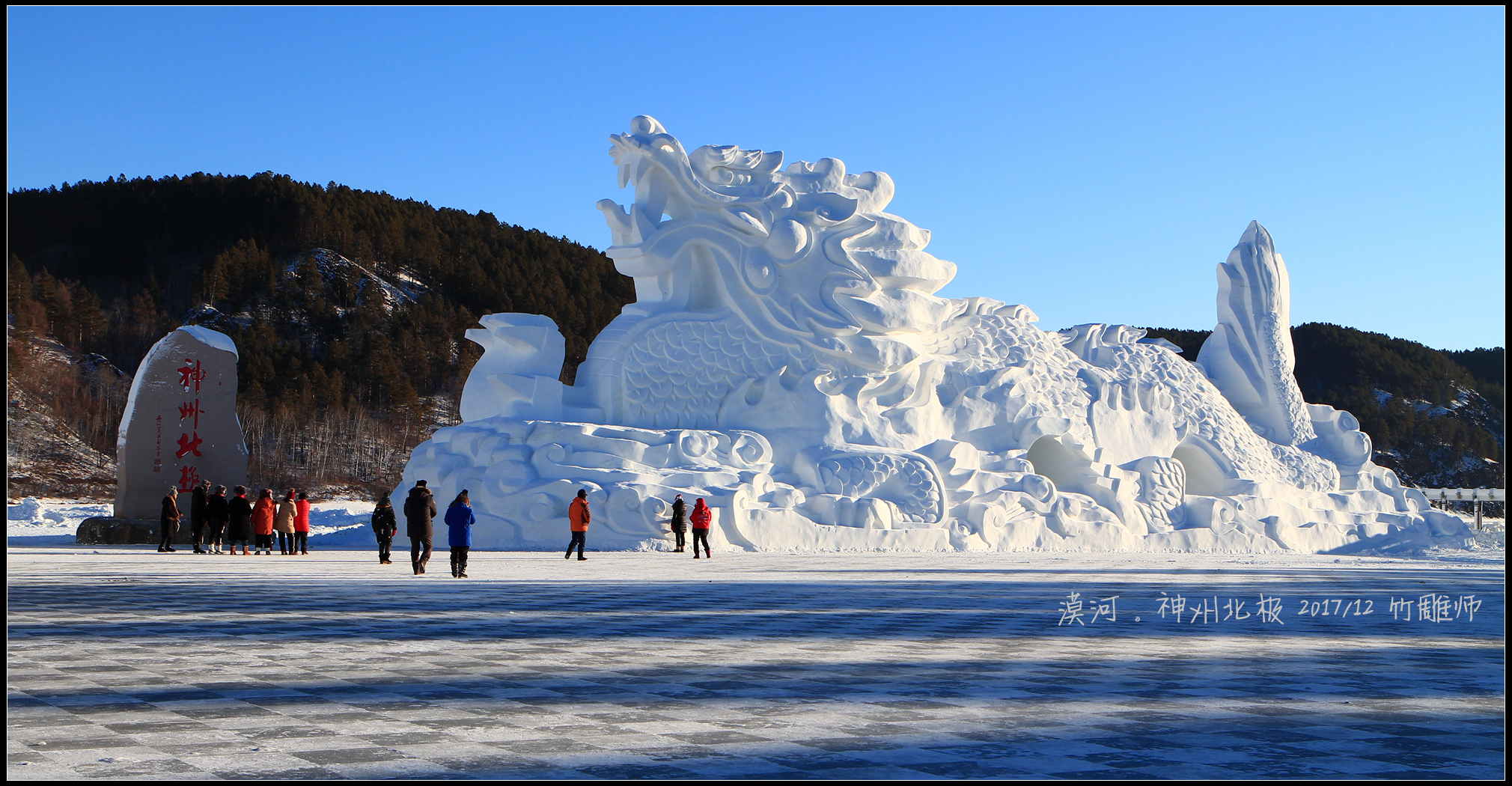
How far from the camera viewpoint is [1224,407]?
2373 centimetres

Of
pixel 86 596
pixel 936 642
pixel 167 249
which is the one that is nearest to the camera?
pixel 936 642

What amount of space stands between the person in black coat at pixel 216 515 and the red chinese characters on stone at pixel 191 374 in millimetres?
2173

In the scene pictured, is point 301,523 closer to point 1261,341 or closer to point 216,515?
point 216,515

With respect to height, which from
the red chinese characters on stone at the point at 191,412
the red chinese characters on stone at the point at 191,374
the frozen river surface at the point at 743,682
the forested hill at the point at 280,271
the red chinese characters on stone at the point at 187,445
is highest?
the forested hill at the point at 280,271

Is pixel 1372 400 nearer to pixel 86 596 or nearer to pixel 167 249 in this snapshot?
pixel 167 249

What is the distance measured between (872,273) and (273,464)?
30.6 m

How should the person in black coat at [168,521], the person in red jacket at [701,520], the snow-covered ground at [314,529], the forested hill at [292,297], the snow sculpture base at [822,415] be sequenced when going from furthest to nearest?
the forested hill at [292,297], the snow-covered ground at [314,529], the snow sculpture base at [822,415], the person in red jacket at [701,520], the person in black coat at [168,521]

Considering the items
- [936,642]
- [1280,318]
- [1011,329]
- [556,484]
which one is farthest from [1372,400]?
[936,642]

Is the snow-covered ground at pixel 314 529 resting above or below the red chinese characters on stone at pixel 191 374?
below

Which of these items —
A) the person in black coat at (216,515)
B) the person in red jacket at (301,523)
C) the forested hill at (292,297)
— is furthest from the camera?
the forested hill at (292,297)

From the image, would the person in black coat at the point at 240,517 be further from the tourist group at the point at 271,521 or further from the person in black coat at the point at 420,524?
the person in black coat at the point at 420,524

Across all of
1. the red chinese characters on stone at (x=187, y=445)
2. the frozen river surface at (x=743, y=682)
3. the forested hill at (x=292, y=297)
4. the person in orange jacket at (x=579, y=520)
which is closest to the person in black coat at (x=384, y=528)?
Result: the person in orange jacket at (x=579, y=520)

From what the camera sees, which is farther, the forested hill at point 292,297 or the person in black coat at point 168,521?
the forested hill at point 292,297

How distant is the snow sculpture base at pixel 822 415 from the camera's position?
1766cm
